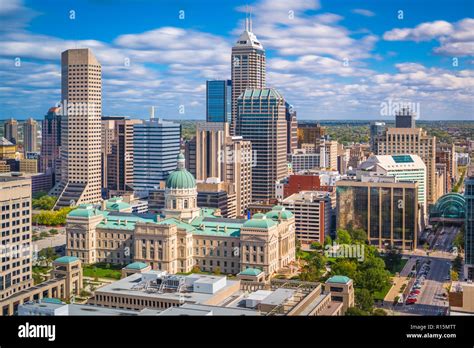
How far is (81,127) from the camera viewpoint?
56781 millimetres

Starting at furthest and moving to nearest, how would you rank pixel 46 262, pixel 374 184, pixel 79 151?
1. pixel 79 151
2. pixel 374 184
3. pixel 46 262

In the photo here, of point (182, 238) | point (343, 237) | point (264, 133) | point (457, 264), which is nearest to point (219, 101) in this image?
point (264, 133)

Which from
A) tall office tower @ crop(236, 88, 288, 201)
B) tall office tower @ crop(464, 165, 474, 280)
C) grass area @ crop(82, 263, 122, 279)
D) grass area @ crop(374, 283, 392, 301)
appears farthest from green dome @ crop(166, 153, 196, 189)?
tall office tower @ crop(236, 88, 288, 201)

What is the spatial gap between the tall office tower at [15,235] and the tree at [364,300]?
13181 millimetres

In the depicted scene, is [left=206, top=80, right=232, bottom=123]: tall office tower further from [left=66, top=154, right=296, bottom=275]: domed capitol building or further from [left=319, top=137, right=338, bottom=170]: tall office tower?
[left=66, top=154, right=296, bottom=275]: domed capitol building

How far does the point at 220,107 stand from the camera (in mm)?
79188

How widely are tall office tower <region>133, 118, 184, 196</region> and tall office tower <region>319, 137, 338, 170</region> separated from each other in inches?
734

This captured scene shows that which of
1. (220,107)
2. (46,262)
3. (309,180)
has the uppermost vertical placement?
(220,107)

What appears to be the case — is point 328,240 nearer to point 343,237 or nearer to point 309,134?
point 343,237

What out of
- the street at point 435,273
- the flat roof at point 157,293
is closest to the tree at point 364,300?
the street at point 435,273
